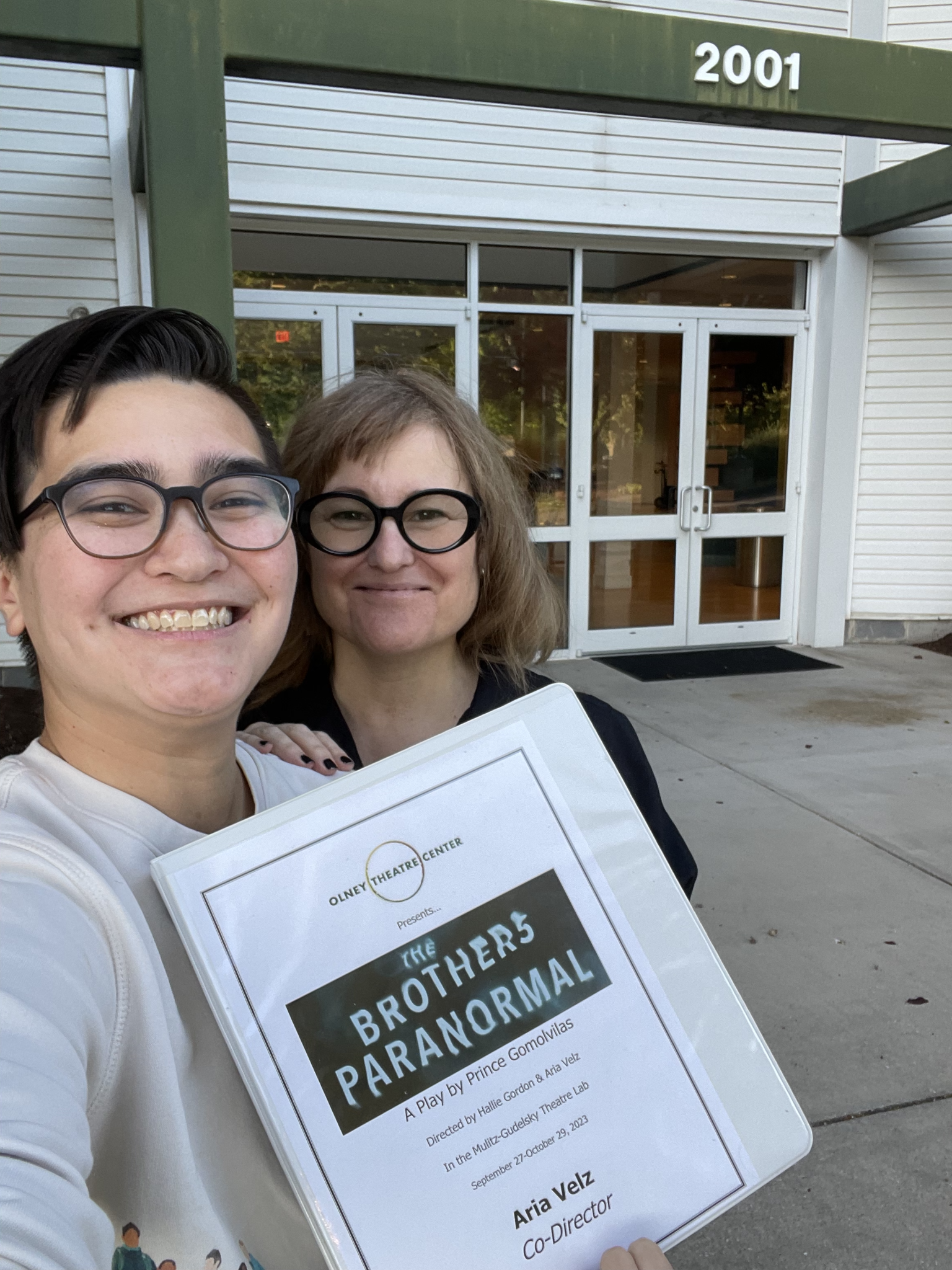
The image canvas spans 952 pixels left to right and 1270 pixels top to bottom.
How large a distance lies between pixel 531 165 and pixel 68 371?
618cm

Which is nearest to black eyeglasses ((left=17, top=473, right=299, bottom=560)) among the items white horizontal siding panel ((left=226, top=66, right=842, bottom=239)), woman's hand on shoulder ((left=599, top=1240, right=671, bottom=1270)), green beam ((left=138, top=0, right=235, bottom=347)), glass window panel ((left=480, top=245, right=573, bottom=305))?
woman's hand on shoulder ((left=599, top=1240, right=671, bottom=1270))

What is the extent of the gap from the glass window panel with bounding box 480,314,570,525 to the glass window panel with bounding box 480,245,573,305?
A: 118mm

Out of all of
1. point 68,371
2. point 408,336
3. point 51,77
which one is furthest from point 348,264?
point 68,371

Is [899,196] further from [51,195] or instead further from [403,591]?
[403,591]

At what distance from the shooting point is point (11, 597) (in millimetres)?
1085

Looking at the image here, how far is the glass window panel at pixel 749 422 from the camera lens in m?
7.55

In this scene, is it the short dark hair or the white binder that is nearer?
the white binder

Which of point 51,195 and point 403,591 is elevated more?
point 51,195

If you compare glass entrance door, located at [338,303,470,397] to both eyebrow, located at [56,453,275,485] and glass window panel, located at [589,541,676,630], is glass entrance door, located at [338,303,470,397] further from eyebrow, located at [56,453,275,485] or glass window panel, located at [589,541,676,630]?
eyebrow, located at [56,453,275,485]

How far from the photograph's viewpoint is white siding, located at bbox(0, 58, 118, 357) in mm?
5551

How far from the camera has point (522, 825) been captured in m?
0.94

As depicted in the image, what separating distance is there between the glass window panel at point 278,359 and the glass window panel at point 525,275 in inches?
51.0

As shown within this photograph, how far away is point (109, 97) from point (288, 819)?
6130mm

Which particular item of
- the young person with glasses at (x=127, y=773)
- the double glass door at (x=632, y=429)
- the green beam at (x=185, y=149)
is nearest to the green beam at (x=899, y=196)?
the double glass door at (x=632, y=429)
